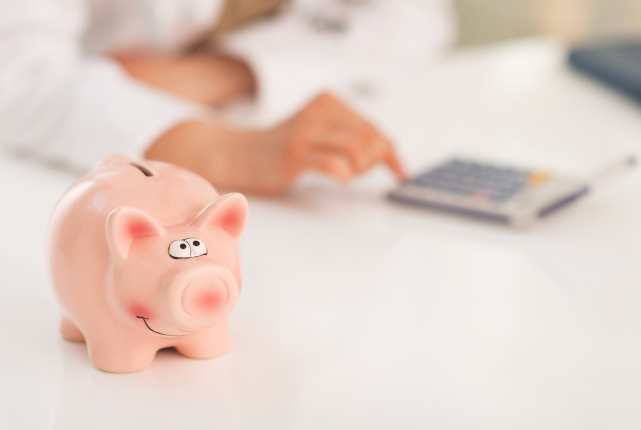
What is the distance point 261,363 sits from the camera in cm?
32

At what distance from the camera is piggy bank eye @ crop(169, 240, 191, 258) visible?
28cm

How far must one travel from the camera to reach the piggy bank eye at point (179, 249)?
276mm

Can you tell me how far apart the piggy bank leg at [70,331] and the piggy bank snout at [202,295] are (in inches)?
3.0

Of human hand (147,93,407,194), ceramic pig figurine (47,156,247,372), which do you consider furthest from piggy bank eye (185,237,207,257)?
human hand (147,93,407,194)

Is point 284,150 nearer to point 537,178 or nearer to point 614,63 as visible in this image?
point 537,178

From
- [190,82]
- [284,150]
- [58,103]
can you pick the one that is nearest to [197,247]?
[284,150]

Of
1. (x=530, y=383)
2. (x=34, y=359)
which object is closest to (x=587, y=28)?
(x=530, y=383)

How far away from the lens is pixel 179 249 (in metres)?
0.28

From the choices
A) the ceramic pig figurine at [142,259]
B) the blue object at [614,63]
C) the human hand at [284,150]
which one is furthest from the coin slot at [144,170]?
the blue object at [614,63]

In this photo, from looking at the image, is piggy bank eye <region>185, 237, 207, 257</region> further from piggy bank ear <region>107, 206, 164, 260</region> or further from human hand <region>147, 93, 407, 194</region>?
human hand <region>147, 93, 407, 194</region>

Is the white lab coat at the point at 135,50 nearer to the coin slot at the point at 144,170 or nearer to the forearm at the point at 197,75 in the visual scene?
the forearm at the point at 197,75

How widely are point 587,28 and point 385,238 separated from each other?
3.34 feet

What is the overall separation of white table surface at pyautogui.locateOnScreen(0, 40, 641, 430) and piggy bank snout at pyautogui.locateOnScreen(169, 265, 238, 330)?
4 centimetres

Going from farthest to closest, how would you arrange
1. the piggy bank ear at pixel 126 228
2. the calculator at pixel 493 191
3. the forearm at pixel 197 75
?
the forearm at pixel 197 75
the calculator at pixel 493 191
the piggy bank ear at pixel 126 228
